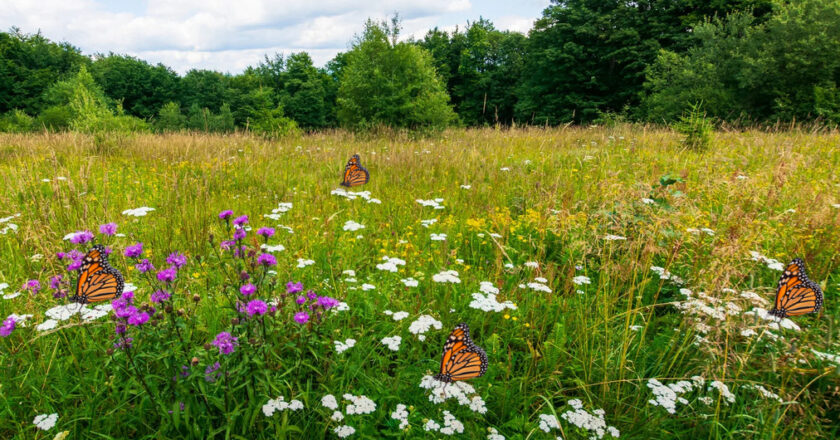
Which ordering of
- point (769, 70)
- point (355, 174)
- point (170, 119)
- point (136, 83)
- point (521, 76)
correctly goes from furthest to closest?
point (136, 83)
point (170, 119)
point (521, 76)
point (769, 70)
point (355, 174)

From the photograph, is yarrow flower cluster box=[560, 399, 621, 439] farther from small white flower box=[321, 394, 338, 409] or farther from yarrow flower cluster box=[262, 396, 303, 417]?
yarrow flower cluster box=[262, 396, 303, 417]

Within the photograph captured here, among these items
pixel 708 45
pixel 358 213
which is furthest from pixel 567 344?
pixel 708 45

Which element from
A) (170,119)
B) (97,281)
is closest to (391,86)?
(97,281)

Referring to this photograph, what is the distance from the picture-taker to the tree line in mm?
13836

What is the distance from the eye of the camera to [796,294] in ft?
6.23

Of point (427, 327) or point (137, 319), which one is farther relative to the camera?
point (427, 327)

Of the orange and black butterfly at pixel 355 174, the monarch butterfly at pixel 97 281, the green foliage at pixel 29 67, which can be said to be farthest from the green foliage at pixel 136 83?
the monarch butterfly at pixel 97 281

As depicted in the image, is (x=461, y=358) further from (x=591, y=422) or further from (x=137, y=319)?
(x=137, y=319)

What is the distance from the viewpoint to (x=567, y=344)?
238 centimetres

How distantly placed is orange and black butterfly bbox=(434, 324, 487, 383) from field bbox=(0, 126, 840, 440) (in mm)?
73

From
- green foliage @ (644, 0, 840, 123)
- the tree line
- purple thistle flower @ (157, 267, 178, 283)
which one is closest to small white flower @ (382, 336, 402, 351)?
purple thistle flower @ (157, 267, 178, 283)

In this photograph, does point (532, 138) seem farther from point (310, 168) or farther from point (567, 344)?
point (567, 344)

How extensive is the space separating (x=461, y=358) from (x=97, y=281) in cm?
173

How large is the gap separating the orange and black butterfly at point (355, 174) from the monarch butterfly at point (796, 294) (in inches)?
154
